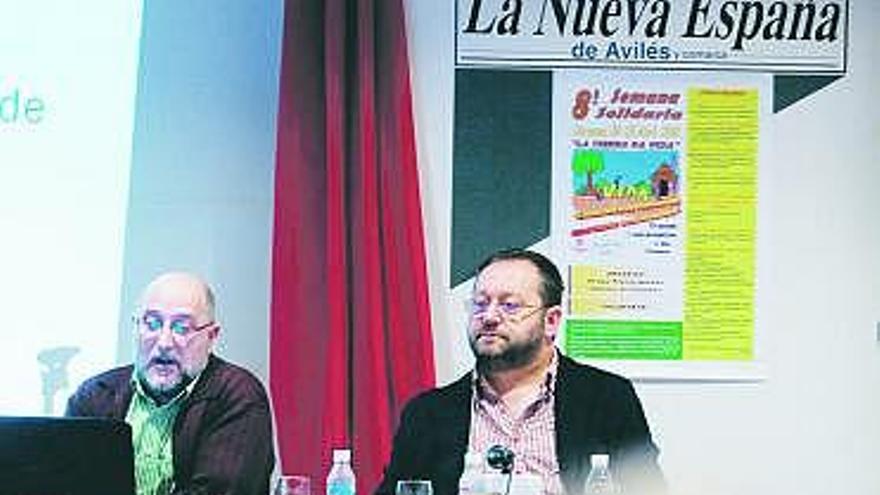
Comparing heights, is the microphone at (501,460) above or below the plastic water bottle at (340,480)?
above

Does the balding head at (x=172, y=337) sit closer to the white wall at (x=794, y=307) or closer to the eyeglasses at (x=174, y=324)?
the eyeglasses at (x=174, y=324)

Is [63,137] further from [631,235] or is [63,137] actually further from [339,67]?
[631,235]

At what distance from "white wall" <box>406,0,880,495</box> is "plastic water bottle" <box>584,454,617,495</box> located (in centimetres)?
68

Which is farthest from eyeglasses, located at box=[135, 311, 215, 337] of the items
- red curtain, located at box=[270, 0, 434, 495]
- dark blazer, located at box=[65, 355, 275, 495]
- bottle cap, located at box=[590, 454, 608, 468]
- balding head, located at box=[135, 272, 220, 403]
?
bottle cap, located at box=[590, 454, 608, 468]

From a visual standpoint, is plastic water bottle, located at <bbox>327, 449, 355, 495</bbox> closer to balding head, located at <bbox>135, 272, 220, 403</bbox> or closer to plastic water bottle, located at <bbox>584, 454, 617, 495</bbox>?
balding head, located at <bbox>135, 272, 220, 403</bbox>

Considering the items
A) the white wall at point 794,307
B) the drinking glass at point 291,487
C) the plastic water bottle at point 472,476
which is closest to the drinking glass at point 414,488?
the plastic water bottle at point 472,476

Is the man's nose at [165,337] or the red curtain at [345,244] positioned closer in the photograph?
the man's nose at [165,337]

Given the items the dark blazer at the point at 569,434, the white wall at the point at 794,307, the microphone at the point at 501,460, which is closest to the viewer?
the microphone at the point at 501,460

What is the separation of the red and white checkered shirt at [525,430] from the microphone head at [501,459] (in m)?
0.04

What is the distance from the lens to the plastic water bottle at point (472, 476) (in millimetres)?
2889

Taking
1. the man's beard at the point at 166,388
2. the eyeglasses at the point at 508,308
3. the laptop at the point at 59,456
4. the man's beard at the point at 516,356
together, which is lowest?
the laptop at the point at 59,456

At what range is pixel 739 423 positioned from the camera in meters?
3.78

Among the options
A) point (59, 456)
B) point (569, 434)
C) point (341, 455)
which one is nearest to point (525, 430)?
point (569, 434)

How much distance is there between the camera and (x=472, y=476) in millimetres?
2986
